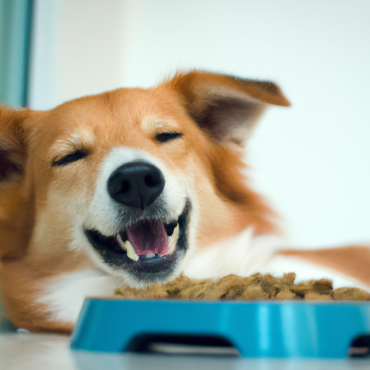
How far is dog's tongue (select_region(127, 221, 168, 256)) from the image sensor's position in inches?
40.6

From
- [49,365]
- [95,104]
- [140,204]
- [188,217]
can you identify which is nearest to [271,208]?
[188,217]

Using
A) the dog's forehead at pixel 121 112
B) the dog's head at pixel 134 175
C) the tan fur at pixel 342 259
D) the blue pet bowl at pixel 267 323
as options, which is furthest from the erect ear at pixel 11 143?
the tan fur at pixel 342 259

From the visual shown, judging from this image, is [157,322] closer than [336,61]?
Yes

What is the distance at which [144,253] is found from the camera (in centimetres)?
104

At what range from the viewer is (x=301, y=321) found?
599 mm

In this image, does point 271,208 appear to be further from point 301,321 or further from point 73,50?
point 73,50

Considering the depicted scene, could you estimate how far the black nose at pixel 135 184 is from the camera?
37.9 inches

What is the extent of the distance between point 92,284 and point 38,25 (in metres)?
1.00

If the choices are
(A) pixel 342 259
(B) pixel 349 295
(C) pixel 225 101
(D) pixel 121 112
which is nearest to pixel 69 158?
(D) pixel 121 112

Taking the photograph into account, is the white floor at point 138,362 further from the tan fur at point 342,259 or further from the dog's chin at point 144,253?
the tan fur at point 342,259

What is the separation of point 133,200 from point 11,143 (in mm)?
438

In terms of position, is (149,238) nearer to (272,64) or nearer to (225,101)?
(225,101)

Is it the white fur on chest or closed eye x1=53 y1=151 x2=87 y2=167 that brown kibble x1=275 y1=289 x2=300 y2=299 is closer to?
the white fur on chest

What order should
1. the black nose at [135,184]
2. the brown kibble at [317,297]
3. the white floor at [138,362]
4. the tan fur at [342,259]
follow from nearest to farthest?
Answer: the white floor at [138,362], the brown kibble at [317,297], the black nose at [135,184], the tan fur at [342,259]
